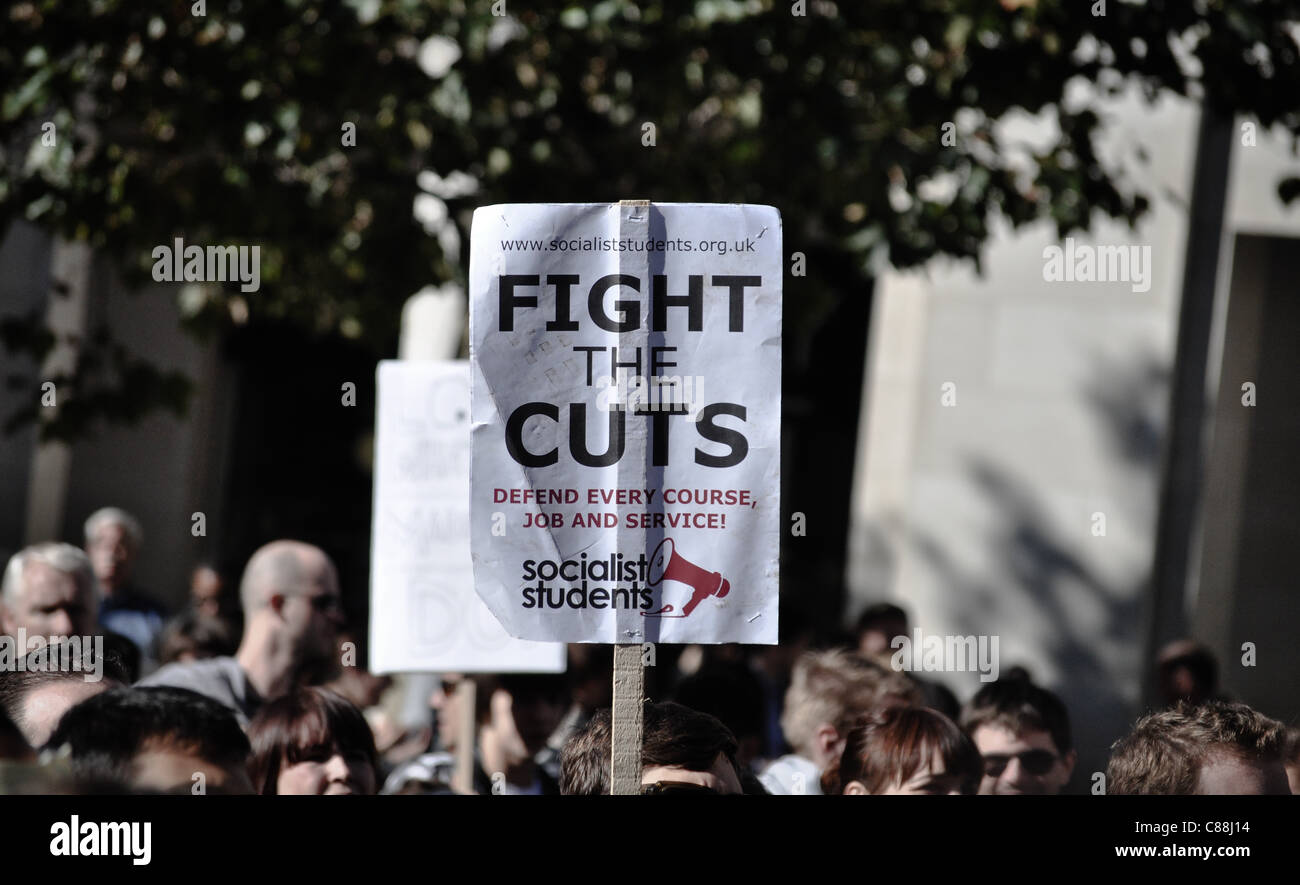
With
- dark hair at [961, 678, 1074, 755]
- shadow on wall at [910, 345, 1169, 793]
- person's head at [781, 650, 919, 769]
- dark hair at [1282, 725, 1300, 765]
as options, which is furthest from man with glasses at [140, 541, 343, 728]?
shadow on wall at [910, 345, 1169, 793]

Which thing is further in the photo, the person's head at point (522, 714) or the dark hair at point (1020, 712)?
the person's head at point (522, 714)

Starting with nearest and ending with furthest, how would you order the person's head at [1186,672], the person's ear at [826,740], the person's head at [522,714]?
the person's ear at [826,740] < the person's head at [522,714] < the person's head at [1186,672]

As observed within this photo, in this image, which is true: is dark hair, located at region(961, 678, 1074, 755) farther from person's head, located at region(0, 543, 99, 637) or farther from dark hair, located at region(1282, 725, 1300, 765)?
person's head, located at region(0, 543, 99, 637)

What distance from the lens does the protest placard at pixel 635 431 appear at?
2895mm

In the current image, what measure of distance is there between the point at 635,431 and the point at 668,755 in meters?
0.69

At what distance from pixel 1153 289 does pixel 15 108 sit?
22.1 feet

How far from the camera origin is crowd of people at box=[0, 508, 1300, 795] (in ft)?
9.14

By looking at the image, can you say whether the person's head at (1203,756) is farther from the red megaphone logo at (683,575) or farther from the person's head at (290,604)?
the person's head at (290,604)

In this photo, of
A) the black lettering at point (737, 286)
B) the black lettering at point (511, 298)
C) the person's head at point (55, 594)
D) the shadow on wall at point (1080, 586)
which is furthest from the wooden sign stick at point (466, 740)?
the shadow on wall at point (1080, 586)

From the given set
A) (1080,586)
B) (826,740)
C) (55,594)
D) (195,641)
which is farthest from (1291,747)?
(1080,586)

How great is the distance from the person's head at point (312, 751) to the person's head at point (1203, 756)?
177 centimetres

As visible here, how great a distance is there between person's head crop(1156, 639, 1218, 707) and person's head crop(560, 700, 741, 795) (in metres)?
3.58
